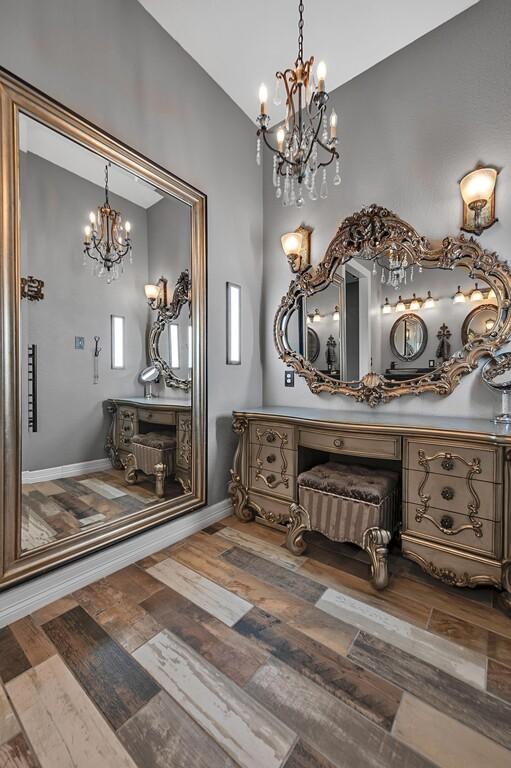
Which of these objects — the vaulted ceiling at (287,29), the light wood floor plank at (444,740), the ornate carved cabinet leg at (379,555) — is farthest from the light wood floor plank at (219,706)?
the vaulted ceiling at (287,29)

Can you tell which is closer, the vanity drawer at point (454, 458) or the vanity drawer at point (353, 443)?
the vanity drawer at point (454, 458)

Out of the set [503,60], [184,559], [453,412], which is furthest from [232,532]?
[503,60]

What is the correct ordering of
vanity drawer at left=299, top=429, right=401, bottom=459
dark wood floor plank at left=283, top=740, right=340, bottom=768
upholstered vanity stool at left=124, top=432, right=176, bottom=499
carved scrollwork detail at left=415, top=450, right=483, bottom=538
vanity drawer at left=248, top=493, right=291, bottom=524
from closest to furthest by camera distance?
dark wood floor plank at left=283, top=740, right=340, bottom=768 → carved scrollwork detail at left=415, top=450, right=483, bottom=538 → vanity drawer at left=299, top=429, right=401, bottom=459 → upholstered vanity stool at left=124, top=432, right=176, bottom=499 → vanity drawer at left=248, top=493, right=291, bottom=524

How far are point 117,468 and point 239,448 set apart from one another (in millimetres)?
898

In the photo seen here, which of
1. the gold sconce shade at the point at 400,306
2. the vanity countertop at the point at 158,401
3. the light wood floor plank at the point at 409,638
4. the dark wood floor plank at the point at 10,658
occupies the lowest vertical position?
the light wood floor plank at the point at 409,638

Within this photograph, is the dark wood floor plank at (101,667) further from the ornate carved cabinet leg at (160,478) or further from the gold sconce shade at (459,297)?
the gold sconce shade at (459,297)

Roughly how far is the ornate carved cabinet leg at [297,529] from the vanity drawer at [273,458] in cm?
26

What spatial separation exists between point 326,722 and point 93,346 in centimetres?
199

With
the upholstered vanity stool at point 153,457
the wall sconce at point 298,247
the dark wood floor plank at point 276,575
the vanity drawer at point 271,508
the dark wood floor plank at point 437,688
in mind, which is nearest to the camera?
the dark wood floor plank at point 437,688

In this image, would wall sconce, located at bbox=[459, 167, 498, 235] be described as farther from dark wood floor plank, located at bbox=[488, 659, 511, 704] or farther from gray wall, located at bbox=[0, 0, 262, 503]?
dark wood floor plank, located at bbox=[488, 659, 511, 704]

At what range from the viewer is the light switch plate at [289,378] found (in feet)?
9.18

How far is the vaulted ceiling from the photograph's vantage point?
2.02 m

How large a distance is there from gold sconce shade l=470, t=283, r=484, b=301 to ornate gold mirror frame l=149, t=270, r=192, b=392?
1.89 meters

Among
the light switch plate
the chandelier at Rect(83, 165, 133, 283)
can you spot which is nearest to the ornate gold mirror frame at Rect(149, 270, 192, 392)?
the chandelier at Rect(83, 165, 133, 283)
